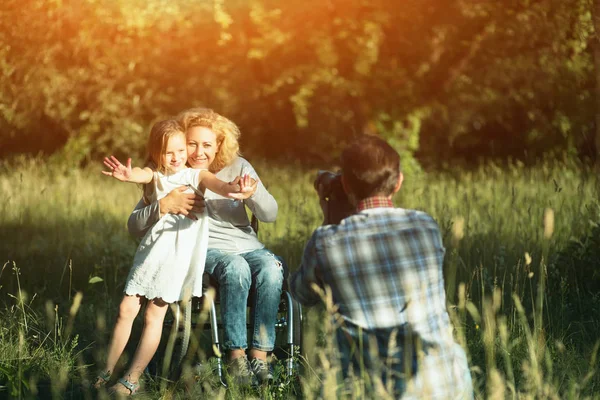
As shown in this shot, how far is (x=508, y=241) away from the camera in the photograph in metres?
6.33

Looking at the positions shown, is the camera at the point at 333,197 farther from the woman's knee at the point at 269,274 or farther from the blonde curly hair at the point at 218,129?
the blonde curly hair at the point at 218,129

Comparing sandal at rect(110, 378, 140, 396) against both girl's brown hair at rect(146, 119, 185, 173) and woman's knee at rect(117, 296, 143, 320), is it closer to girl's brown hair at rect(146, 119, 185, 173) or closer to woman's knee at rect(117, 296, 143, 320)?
woman's knee at rect(117, 296, 143, 320)

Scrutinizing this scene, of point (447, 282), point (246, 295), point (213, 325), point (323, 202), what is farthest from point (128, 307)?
point (447, 282)

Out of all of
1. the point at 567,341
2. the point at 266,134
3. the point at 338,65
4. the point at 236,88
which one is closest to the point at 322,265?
the point at 567,341

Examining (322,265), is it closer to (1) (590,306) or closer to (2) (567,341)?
(2) (567,341)

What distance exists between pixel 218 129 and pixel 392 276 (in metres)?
1.79

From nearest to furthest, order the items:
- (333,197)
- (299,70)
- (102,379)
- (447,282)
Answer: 1. (333,197)
2. (102,379)
3. (447,282)
4. (299,70)

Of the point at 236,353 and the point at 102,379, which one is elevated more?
the point at 236,353

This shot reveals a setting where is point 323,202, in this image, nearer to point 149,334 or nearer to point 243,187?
point 243,187

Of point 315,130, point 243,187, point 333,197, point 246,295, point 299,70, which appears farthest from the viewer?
point 315,130

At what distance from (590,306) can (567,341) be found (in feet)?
1.97

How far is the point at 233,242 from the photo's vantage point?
4398 millimetres

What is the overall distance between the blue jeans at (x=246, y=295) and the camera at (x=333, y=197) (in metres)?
0.81

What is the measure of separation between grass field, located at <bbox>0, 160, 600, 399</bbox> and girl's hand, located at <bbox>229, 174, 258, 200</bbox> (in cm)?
76
